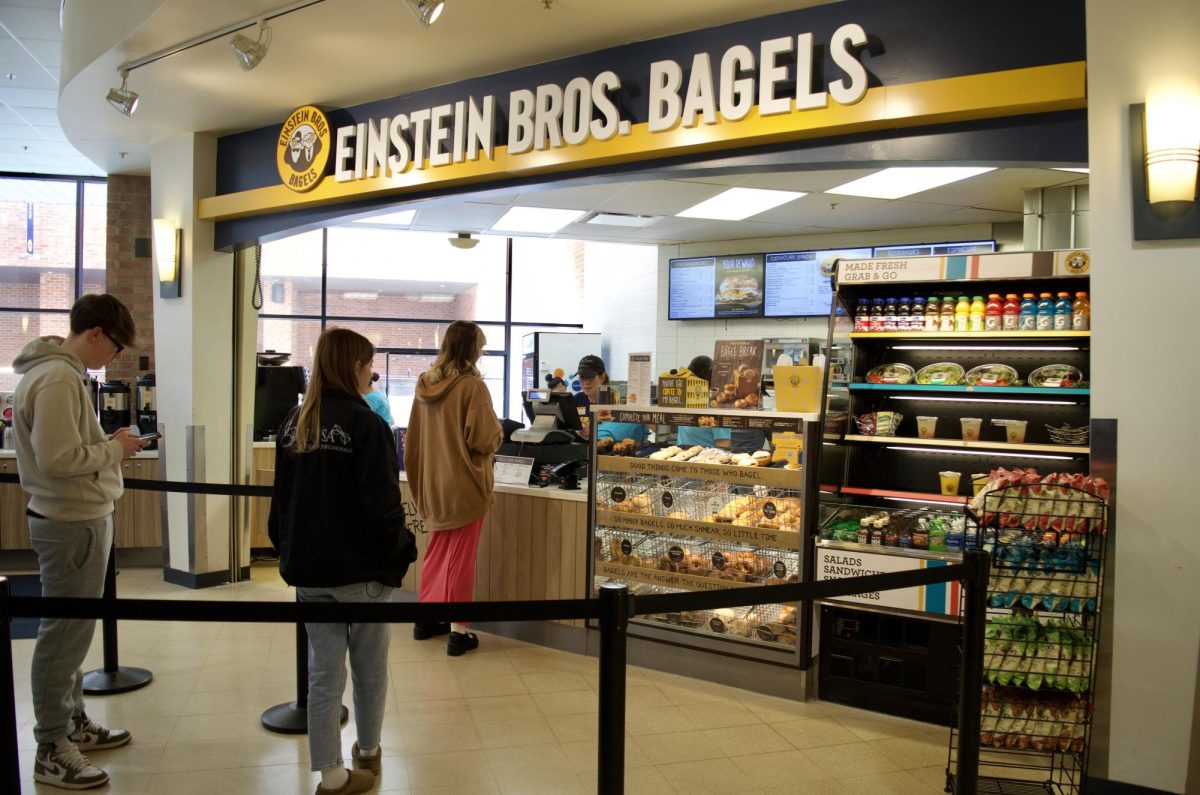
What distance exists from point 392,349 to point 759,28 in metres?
8.63

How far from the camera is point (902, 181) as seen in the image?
6.15 meters

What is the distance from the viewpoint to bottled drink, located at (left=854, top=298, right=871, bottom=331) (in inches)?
170

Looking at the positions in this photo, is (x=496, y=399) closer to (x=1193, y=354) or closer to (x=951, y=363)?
(x=951, y=363)

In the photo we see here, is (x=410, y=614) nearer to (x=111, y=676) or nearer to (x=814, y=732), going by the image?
(x=814, y=732)

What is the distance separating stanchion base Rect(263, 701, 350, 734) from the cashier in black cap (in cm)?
194

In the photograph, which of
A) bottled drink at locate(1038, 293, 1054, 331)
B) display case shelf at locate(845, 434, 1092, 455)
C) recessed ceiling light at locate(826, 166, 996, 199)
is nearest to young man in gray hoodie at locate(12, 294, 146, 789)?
display case shelf at locate(845, 434, 1092, 455)

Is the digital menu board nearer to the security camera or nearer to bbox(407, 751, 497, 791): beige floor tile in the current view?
the security camera

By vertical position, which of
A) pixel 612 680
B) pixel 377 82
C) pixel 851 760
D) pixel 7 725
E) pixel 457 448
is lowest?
pixel 851 760

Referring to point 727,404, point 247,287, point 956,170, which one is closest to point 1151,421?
point 727,404

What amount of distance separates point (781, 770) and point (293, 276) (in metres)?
9.85

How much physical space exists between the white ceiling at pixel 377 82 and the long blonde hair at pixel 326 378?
1.86 metres

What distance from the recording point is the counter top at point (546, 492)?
15.6 feet

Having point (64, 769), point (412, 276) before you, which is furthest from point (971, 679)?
point (412, 276)

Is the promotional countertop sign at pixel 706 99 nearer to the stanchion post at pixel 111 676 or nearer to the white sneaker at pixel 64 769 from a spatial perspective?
the stanchion post at pixel 111 676
